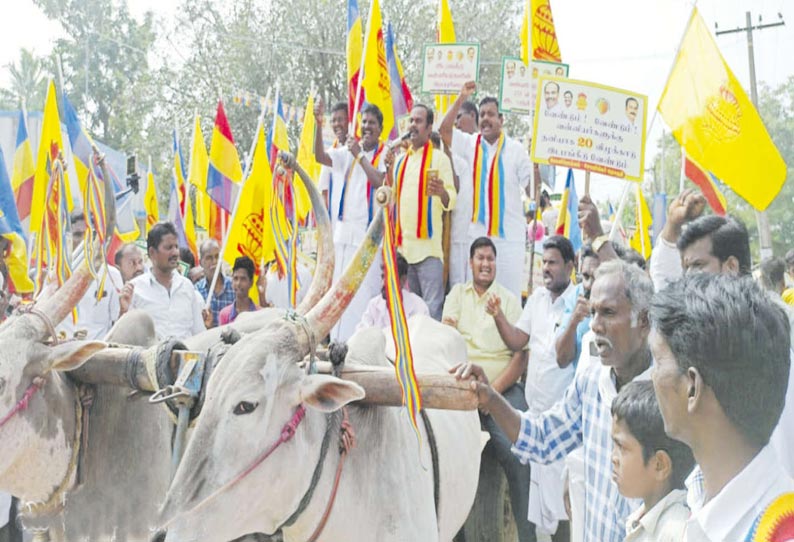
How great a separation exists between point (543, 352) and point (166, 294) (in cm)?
274

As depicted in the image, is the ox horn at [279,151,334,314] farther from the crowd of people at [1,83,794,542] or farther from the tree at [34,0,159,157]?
the tree at [34,0,159,157]

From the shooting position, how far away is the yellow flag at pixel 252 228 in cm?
718

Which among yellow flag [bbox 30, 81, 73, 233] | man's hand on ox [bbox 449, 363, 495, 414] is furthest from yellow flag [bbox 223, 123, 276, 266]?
man's hand on ox [bbox 449, 363, 495, 414]

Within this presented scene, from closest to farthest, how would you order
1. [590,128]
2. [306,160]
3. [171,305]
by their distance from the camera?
[590,128] < [171,305] < [306,160]

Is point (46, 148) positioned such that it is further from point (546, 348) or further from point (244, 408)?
point (244, 408)

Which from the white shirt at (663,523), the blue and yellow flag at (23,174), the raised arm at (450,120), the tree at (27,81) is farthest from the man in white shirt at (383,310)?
the tree at (27,81)

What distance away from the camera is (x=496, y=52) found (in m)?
26.2

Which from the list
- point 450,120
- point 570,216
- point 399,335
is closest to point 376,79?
point 450,120

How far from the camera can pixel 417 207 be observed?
718 centimetres

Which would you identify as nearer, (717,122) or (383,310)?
(383,310)

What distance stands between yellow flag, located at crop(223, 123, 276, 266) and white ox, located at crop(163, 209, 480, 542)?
3.37 metres

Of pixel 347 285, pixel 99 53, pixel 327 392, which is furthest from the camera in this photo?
pixel 99 53

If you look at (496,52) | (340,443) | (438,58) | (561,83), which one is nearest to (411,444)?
(340,443)

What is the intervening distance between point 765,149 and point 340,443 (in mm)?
3868
